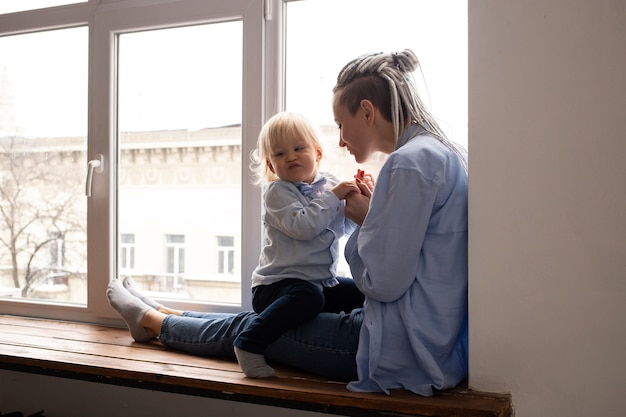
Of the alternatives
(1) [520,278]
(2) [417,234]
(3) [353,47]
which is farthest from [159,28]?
(1) [520,278]

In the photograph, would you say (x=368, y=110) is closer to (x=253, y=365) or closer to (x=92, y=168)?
(x=253, y=365)

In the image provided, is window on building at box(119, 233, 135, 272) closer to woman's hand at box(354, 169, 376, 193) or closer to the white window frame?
the white window frame

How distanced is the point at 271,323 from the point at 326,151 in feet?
1.87

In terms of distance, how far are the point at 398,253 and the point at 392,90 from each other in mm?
432

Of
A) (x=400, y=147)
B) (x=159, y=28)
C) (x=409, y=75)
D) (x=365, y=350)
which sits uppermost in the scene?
(x=159, y=28)

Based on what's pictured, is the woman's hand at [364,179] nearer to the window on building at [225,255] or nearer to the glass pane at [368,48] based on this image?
the glass pane at [368,48]

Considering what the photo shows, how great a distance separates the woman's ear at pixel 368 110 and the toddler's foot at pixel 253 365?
69 cm

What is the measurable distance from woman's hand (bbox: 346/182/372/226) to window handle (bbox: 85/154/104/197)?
3.58 feet

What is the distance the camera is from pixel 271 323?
5.68ft

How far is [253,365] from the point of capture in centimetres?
173

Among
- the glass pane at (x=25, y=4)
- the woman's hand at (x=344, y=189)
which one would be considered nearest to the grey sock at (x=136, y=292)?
the woman's hand at (x=344, y=189)

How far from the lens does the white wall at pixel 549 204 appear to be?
150cm

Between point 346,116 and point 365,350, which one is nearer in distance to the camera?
point 365,350

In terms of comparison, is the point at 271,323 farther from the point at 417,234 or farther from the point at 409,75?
the point at 409,75
